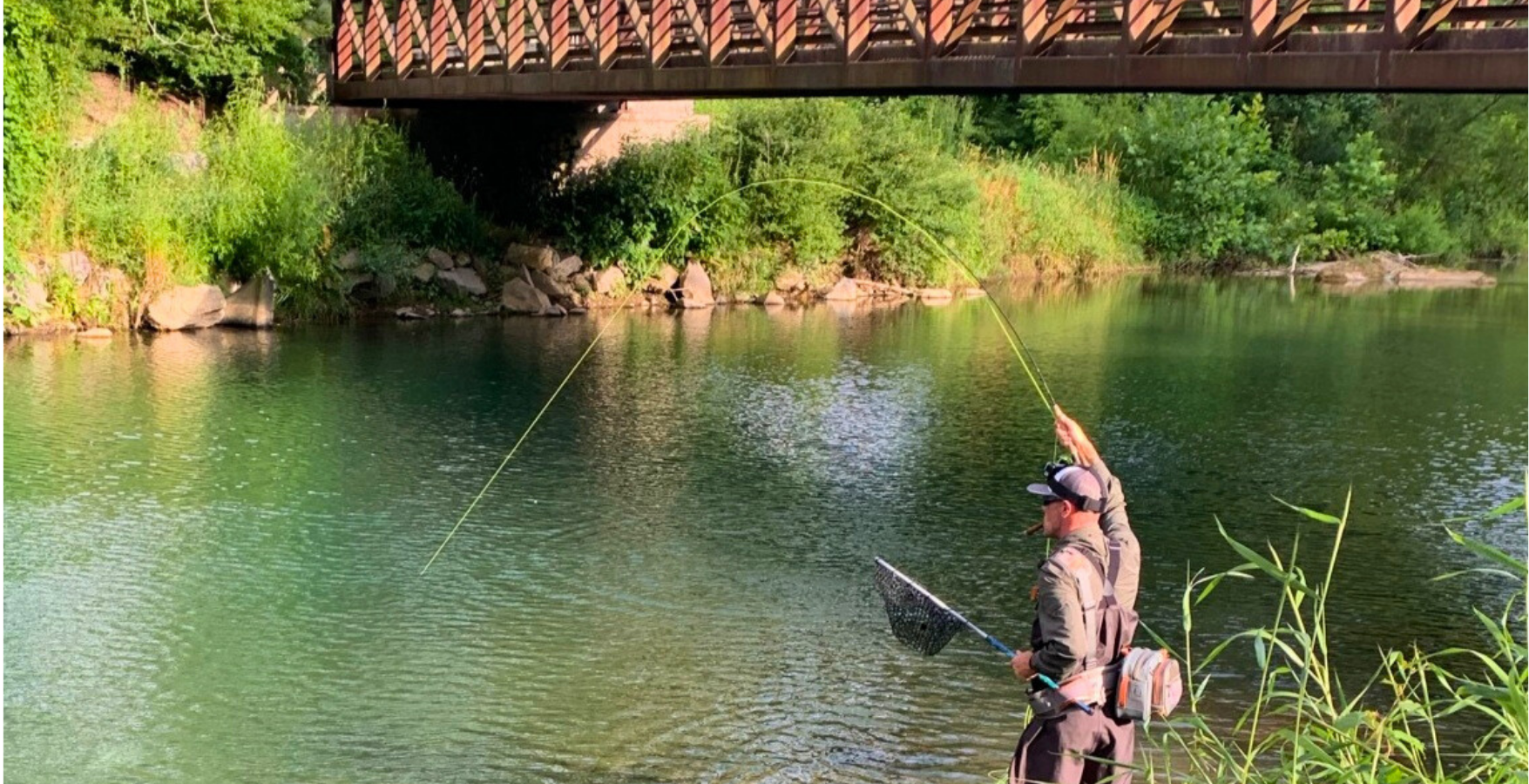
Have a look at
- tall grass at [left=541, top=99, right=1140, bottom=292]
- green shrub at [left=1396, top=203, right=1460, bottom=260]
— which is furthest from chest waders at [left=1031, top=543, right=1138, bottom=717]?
green shrub at [left=1396, top=203, right=1460, bottom=260]

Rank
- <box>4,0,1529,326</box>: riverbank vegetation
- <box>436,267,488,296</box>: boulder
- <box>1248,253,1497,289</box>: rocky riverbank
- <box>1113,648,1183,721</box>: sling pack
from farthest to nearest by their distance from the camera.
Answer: <box>1248,253,1497,289</box>: rocky riverbank < <box>436,267,488,296</box>: boulder < <box>4,0,1529,326</box>: riverbank vegetation < <box>1113,648,1183,721</box>: sling pack

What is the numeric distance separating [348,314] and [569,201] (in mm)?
5440

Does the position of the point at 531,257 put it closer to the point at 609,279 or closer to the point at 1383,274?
the point at 609,279

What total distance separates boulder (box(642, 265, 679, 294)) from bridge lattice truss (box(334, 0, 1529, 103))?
3908 mm

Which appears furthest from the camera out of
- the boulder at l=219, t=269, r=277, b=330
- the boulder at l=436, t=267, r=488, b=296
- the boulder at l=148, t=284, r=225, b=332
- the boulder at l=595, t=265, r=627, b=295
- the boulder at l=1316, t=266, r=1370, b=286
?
the boulder at l=1316, t=266, r=1370, b=286

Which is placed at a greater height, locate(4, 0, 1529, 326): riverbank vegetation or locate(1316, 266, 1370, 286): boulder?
locate(4, 0, 1529, 326): riverbank vegetation

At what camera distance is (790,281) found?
31203 mm

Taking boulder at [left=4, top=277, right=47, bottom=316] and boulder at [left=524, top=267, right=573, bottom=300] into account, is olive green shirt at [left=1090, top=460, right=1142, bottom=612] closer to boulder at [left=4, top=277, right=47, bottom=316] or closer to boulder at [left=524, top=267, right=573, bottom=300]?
boulder at [left=4, top=277, right=47, bottom=316]

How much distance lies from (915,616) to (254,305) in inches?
727

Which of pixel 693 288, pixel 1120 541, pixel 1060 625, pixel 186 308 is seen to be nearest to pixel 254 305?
pixel 186 308

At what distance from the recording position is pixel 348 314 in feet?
82.4

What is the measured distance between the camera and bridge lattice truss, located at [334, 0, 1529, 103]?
44.8ft

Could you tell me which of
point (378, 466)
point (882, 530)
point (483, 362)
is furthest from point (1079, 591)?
point (483, 362)

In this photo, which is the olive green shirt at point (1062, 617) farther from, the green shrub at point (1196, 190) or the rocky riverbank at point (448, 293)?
the green shrub at point (1196, 190)
